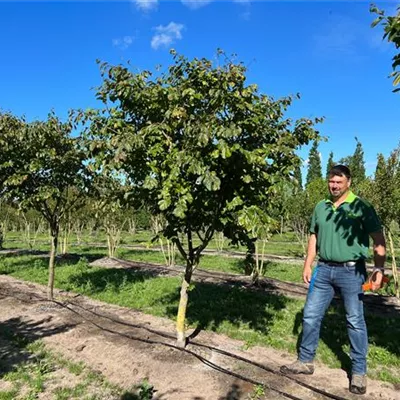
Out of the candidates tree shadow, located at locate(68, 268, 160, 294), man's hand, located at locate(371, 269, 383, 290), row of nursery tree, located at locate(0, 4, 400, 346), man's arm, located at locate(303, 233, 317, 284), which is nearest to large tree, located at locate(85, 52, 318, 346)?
row of nursery tree, located at locate(0, 4, 400, 346)

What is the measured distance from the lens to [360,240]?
175 inches

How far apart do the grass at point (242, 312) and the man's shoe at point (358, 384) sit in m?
0.64

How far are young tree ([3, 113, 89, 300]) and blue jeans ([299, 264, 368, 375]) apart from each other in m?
5.28

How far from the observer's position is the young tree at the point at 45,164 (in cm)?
809

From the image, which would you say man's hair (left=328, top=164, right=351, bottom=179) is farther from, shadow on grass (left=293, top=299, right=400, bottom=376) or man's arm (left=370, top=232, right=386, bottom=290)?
shadow on grass (left=293, top=299, right=400, bottom=376)

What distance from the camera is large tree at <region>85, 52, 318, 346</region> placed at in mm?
4625

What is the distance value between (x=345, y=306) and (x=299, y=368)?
0.94 m

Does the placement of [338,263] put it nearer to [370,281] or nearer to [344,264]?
[344,264]

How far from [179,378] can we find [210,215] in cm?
207

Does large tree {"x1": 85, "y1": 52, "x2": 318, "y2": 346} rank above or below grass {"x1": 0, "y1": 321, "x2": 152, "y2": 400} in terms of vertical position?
above

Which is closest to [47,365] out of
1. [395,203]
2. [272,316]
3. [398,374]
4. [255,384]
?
[255,384]

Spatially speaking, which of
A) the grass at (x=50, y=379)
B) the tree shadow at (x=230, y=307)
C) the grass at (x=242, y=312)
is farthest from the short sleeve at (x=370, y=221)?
the grass at (x=50, y=379)

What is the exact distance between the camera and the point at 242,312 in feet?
24.8

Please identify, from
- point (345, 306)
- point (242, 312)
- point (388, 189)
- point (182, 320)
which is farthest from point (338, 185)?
point (388, 189)
